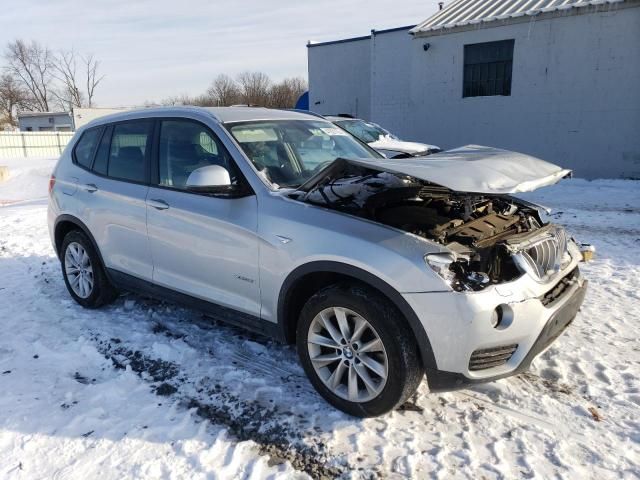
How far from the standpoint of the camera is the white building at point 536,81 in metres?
12.6

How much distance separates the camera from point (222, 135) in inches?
145

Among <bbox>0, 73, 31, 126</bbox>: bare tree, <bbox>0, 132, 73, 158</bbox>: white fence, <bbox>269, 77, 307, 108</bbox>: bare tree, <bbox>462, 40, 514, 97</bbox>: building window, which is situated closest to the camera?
<bbox>462, 40, 514, 97</bbox>: building window

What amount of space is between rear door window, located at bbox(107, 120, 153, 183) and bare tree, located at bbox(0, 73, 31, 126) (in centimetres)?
7464

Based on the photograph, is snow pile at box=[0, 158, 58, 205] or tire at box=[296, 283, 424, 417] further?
snow pile at box=[0, 158, 58, 205]

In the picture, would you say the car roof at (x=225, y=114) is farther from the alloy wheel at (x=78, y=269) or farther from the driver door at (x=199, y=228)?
the alloy wheel at (x=78, y=269)

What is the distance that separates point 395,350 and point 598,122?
1276cm

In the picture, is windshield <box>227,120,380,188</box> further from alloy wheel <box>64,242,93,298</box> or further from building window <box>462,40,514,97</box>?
building window <box>462,40,514,97</box>

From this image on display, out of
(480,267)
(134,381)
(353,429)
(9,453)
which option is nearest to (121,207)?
(134,381)

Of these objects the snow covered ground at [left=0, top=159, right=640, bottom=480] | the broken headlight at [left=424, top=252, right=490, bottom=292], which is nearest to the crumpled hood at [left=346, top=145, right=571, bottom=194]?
the broken headlight at [left=424, top=252, right=490, bottom=292]

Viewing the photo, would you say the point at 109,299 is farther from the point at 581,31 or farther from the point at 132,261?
the point at 581,31

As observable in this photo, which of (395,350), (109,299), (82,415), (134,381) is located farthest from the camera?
(109,299)

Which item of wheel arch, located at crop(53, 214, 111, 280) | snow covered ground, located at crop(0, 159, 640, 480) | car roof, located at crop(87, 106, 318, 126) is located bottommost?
snow covered ground, located at crop(0, 159, 640, 480)

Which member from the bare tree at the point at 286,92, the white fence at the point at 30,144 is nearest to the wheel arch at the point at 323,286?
the white fence at the point at 30,144

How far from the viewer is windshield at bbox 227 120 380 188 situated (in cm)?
367
